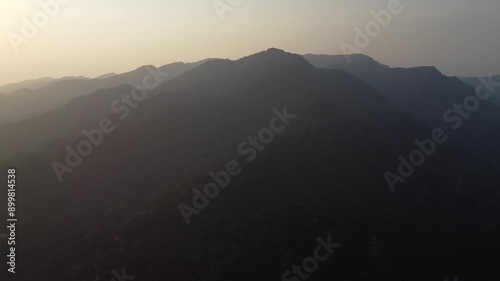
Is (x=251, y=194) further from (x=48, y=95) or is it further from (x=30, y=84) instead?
(x=30, y=84)

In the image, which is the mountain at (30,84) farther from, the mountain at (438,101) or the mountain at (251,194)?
the mountain at (438,101)

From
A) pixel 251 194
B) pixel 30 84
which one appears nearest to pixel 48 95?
pixel 30 84

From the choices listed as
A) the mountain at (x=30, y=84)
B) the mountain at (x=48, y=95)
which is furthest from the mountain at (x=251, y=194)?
the mountain at (x=30, y=84)

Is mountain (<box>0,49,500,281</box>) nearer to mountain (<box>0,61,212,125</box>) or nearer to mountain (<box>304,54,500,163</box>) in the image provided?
mountain (<box>0,61,212,125</box>)

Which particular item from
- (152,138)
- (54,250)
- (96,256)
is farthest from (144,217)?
(152,138)

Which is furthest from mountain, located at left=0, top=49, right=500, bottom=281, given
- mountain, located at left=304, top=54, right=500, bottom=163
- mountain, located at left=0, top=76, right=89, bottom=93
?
→ mountain, located at left=0, top=76, right=89, bottom=93

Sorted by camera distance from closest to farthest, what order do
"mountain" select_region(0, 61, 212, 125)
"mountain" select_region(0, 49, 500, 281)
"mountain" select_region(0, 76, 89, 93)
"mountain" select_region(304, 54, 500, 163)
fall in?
"mountain" select_region(0, 49, 500, 281)
"mountain" select_region(0, 61, 212, 125)
"mountain" select_region(304, 54, 500, 163)
"mountain" select_region(0, 76, 89, 93)
